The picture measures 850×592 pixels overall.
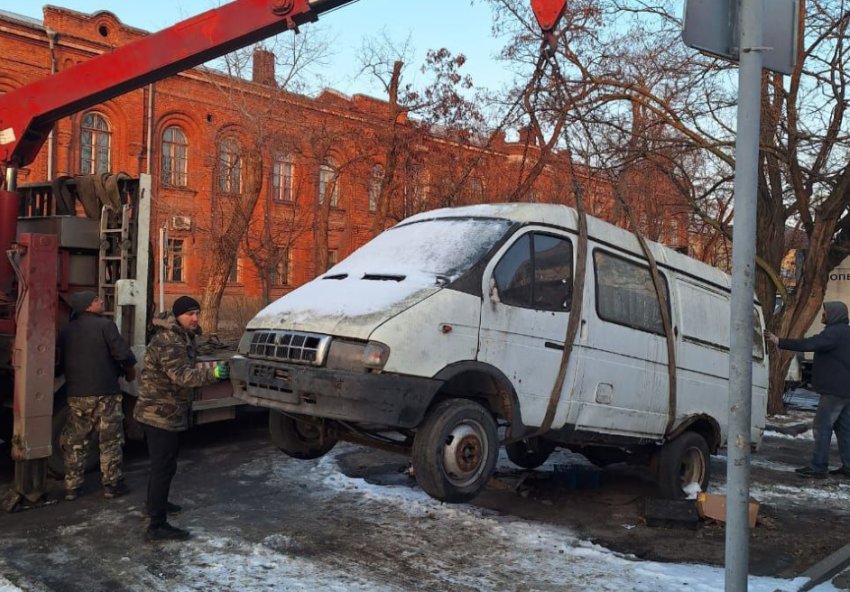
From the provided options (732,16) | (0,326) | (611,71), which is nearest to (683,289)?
(732,16)

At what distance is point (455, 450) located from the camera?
15.3ft

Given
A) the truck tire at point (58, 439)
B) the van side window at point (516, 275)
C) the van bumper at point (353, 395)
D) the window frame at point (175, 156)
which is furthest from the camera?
the window frame at point (175, 156)

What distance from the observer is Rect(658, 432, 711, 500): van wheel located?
6.64 meters

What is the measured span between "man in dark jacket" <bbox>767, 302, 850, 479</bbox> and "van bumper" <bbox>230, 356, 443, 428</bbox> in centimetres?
536

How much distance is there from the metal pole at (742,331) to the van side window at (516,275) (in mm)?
2148

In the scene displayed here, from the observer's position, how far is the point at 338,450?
28.4 feet

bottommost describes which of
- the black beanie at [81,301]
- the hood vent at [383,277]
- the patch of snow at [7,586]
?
the patch of snow at [7,586]

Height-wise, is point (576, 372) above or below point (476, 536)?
above

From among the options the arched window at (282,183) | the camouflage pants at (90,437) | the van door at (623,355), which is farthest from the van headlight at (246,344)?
the arched window at (282,183)

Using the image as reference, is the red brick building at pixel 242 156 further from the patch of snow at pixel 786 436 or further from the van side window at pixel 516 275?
the van side window at pixel 516 275

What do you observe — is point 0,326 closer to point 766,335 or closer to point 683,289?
point 683,289

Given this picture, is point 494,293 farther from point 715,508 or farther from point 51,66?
point 51,66

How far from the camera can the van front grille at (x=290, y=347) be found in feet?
15.1

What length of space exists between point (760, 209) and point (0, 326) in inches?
467
